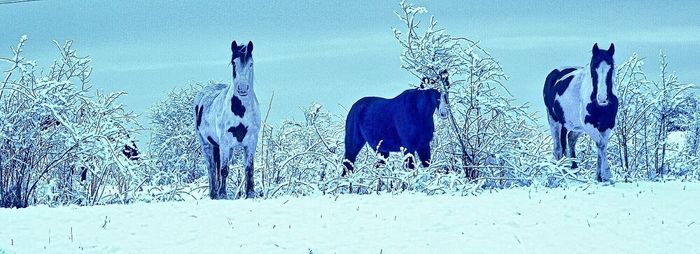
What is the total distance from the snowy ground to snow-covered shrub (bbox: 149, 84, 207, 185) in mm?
14150

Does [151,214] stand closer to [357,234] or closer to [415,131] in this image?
[357,234]

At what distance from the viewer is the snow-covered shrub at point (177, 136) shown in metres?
23.7

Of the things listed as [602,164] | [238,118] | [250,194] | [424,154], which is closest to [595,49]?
[602,164]

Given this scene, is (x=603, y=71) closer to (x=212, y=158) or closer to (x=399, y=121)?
(x=399, y=121)

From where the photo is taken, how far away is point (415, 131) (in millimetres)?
12383

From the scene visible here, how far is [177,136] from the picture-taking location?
75.8ft

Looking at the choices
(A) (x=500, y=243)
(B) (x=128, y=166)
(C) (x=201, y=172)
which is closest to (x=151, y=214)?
(B) (x=128, y=166)

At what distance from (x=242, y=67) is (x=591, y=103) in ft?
17.2

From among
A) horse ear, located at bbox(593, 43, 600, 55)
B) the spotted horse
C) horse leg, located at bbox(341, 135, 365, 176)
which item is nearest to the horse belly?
horse leg, located at bbox(341, 135, 365, 176)

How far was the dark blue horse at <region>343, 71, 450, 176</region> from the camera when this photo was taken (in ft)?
40.3

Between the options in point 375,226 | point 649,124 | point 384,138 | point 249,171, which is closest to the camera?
point 375,226

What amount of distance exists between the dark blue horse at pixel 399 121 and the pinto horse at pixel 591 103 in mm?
1977

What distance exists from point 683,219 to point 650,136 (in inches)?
378

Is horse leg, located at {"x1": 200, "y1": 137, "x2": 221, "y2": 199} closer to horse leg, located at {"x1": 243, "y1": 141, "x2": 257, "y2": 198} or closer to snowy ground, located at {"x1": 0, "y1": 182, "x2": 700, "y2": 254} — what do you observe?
horse leg, located at {"x1": 243, "y1": 141, "x2": 257, "y2": 198}
